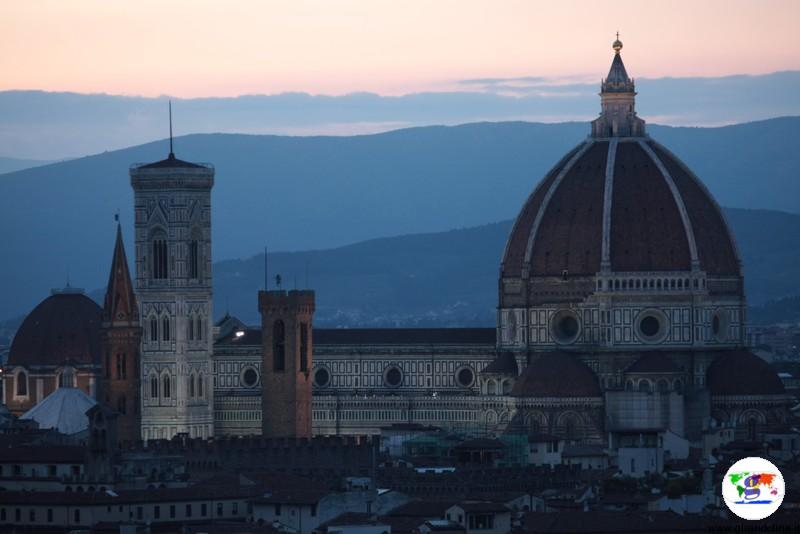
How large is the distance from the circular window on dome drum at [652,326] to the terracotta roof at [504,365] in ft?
19.5

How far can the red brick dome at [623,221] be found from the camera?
557 ft

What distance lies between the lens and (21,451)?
138 metres

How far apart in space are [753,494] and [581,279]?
78668mm

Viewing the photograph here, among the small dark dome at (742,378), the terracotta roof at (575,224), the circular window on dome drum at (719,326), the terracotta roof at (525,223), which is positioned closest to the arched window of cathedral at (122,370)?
the terracotta roof at (525,223)

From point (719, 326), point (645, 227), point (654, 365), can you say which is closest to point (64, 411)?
point (654, 365)

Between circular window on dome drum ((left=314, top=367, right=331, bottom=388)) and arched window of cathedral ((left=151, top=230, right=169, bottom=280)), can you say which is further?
arched window of cathedral ((left=151, top=230, right=169, bottom=280))

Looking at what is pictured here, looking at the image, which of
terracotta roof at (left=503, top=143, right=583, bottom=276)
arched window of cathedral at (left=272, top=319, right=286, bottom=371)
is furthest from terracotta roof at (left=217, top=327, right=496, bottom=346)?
arched window of cathedral at (left=272, top=319, right=286, bottom=371)

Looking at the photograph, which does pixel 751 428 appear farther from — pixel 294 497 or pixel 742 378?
pixel 294 497

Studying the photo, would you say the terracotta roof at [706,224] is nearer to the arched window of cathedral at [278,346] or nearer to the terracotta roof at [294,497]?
the arched window of cathedral at [278,346]

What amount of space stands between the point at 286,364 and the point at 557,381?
1281cm

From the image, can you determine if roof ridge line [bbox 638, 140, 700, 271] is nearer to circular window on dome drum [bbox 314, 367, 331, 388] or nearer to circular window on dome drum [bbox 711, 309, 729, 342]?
circular window on dome drum [bbox 711, 309, 729, 342]

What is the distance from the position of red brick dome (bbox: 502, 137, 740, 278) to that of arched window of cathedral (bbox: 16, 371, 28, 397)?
34.9 m

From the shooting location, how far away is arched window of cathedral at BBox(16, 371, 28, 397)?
195875mm

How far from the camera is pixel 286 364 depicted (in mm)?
170125
